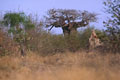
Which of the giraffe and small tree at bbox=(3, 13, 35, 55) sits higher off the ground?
small tree at bbox=(3, 13, 35, 55)

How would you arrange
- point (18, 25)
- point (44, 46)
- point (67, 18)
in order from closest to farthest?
point (18, 25) < point (44, 46) < point (67, 18)

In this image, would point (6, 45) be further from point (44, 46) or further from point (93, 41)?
point (93, 41)

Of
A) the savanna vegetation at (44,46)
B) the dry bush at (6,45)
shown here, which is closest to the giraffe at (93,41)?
the savanna vegetation at (44,46)

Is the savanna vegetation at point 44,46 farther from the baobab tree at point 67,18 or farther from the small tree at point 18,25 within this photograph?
the baobab tree at point 67,18

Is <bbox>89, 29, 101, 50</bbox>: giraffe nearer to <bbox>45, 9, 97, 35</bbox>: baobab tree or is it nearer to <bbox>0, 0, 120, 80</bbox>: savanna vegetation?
<bbox>0, 0, 120, 80</bbox>: savanna vegetation

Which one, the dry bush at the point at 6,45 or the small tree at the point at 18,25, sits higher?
the small tree at the point at 18,25

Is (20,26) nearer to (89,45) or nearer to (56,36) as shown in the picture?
(56,36)

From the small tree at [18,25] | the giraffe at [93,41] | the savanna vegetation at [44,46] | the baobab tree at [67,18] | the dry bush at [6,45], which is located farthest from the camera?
the baobab tree at [67,18]

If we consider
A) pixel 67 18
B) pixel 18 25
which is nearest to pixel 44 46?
pixel 18 25

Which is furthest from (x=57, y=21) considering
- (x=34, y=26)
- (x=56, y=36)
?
(x=34, y=26)

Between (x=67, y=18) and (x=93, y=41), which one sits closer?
(x=93, y=41)

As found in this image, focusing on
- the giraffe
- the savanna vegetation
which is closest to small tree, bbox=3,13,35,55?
the savanna vegetation

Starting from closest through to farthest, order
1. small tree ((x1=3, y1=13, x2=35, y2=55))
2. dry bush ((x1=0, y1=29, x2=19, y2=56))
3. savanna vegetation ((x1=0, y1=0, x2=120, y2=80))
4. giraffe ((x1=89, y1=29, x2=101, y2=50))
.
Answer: savanna vegetation ((x1=0, y1=0, x2=120, y2=80)) → dry bush ((x1=0, y1=29, x2=19, y2=56)) → small tree ((x1=3, y1=13, x2=35, y2=55)) → giraffe ((x1=89, y1=29, x2=101, y2=50))

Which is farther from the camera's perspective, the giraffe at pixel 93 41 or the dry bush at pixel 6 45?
the giraffe at pixel 93 41
